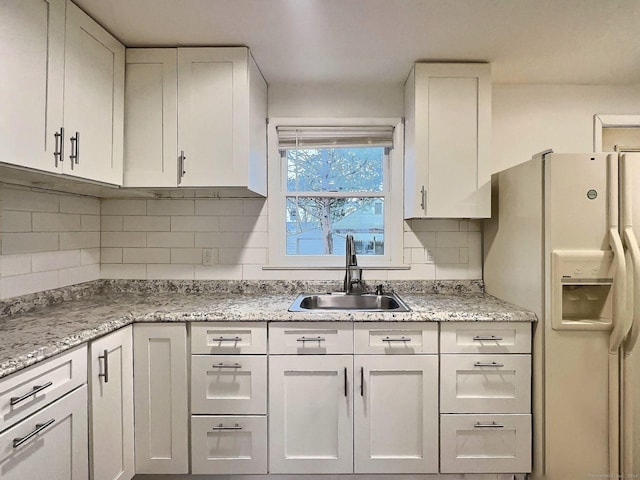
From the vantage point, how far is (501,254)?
2.11 meters

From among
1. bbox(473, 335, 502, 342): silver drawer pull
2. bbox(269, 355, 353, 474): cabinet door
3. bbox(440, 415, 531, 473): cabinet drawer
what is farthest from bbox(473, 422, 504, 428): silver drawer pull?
bbox(269, 355, 353, 474): cabinet door

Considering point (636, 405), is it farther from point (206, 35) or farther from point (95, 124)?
point (95, 124)

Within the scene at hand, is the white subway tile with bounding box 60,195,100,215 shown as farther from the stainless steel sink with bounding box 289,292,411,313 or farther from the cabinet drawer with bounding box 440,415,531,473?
the cabinet drawer with bounding box 440,415,531,473

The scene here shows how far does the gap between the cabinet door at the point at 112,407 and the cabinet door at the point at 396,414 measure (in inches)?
44.1

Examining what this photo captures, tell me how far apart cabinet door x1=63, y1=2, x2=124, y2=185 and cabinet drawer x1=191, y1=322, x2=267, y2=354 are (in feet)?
3.04

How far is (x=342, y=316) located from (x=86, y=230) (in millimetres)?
1742

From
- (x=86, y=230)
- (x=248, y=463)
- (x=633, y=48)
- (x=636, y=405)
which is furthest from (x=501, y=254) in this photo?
(x=86, y=230)

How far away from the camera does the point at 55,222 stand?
201cm

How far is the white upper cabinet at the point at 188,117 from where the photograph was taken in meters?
1.94

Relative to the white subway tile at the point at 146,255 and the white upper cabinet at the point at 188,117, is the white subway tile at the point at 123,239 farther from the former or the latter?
the white upper cabinet at the point at 188,117

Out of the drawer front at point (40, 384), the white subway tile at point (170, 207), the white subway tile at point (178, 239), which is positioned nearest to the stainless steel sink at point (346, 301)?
the white subway tile at point (178, 239)

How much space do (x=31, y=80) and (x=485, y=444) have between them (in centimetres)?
259

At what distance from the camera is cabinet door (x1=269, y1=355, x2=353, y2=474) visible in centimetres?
177

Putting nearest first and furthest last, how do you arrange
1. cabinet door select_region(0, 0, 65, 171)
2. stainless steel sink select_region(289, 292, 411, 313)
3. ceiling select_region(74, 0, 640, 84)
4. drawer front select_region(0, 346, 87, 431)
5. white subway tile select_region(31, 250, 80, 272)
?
drawer front select_region(0, 346, 87, 431) < cabinet door select_region(0, 0, 65, 171) < ceiling select_region(74, 0, 640, 84) < white subway tile select_region(31, 250, 80, 272) < stainless steel sink select_region(289, 292, 411, 313)
